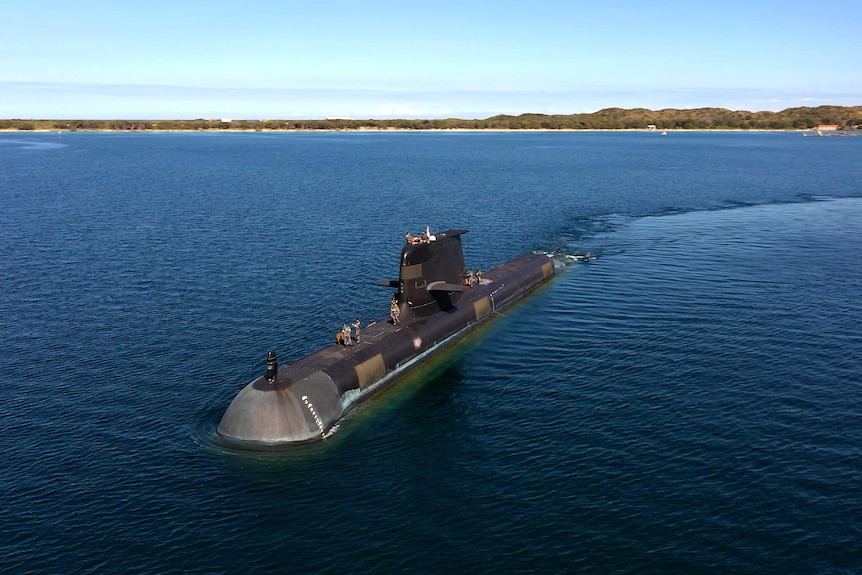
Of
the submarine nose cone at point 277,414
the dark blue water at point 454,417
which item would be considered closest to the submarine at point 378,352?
the submarine nose cone at point 277,414

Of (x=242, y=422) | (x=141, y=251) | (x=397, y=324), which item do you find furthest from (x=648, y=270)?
(x=141, y=251)

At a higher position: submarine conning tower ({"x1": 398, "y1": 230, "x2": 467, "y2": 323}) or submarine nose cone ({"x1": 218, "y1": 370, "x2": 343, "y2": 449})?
submarine conning tower ({"x1": 398, "y1": 230, "x2": 467, "y2": 323})

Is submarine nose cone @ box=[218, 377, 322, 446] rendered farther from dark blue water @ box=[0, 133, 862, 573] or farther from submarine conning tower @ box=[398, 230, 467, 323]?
submarine conning tower @ box=[398, 230, 467, 323]

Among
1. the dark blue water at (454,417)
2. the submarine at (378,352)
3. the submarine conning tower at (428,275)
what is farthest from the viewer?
the submarine conning tower at (428,275)

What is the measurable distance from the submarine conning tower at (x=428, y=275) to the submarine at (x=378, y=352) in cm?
7

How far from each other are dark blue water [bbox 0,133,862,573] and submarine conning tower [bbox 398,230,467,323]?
4262mm

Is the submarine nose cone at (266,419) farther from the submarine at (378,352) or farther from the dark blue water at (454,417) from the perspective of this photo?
the dark blue water at (454,417)

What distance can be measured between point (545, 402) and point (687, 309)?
22552 mm

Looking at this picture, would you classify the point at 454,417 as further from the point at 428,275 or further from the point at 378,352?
the point at 428,275

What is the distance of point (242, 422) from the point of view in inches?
1399

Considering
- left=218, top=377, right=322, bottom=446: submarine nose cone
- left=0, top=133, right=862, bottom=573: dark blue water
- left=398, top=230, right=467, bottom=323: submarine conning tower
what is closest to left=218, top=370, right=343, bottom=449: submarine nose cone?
left=218, top=377, right=322, bottom=446: submarine nose cone

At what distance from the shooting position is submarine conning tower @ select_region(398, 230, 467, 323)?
47.6 metres

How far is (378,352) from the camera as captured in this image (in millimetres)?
43531

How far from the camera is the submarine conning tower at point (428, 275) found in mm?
47625
